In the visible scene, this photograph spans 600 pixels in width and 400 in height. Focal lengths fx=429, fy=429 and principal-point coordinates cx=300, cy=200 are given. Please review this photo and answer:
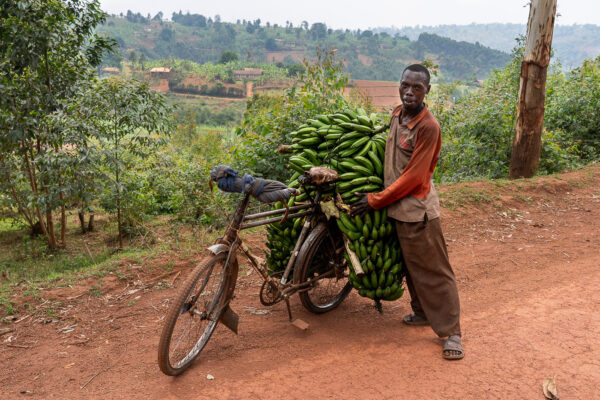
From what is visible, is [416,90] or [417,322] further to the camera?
[417,322]

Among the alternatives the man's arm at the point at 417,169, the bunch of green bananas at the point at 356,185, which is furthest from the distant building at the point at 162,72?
the man's arm at the point at 417,169

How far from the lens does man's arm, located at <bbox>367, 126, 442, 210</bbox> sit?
3037 millimetres

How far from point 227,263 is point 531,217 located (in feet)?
17.0

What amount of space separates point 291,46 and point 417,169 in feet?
358

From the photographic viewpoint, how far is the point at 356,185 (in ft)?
11.2

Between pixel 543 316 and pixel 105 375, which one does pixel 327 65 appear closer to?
pixel 543 316

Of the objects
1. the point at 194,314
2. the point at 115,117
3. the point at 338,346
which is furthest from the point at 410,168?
the point at 115,117

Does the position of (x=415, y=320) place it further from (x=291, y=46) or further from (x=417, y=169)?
(x=291, y=46)

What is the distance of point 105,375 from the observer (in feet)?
9.86

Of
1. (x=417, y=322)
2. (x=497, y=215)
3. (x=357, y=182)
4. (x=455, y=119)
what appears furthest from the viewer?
(x=455, y=119)

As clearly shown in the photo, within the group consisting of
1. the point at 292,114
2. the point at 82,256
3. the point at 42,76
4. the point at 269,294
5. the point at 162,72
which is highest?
the point at 162,72

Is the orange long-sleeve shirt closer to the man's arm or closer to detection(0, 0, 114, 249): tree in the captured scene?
the man's arm

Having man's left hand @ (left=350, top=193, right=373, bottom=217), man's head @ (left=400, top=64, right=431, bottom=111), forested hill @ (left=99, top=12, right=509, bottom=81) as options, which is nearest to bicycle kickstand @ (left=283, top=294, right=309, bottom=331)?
man's left hand @ (left=350, top=193, right=373, bottom=217)

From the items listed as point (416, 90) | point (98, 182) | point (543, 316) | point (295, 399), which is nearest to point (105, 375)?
point (295, 399)
